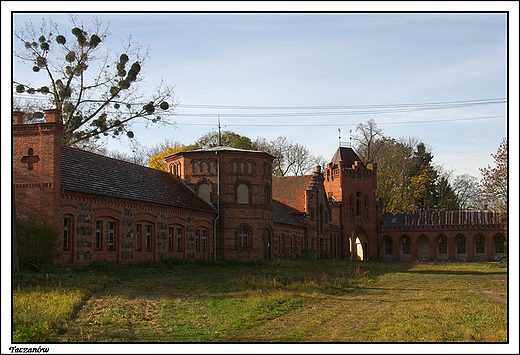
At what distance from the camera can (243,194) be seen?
3919cm

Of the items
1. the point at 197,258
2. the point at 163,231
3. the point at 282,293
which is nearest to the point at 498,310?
the point at 282,293

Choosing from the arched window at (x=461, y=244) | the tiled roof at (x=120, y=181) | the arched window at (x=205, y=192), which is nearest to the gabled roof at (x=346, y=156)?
the arched window at (x=461, y=244)

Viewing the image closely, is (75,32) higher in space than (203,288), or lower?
higher

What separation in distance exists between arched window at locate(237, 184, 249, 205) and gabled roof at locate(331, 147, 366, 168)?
29741 millimetres

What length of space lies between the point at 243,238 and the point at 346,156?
106 feet

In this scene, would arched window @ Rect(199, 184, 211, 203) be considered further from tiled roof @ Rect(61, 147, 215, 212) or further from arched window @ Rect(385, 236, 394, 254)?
arched window @ Rect(385, 236, 394, 254)

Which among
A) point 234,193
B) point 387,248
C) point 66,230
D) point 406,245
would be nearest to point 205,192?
point 234,193

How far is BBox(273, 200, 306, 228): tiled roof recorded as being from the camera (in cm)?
4556

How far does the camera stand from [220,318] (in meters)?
14.5

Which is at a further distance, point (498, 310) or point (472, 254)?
point (472, 254)

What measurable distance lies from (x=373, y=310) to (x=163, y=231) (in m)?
17.9

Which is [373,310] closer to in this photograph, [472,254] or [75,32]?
[75,32]

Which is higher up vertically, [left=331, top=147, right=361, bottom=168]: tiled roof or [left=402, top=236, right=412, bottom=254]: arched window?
[left=331, top=147, right=361, bottom=168]: tiled roof

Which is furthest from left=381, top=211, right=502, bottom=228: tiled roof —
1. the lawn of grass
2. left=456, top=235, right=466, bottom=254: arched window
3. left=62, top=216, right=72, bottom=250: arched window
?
left=62, top=216, right=72, bottom=250: arched window
